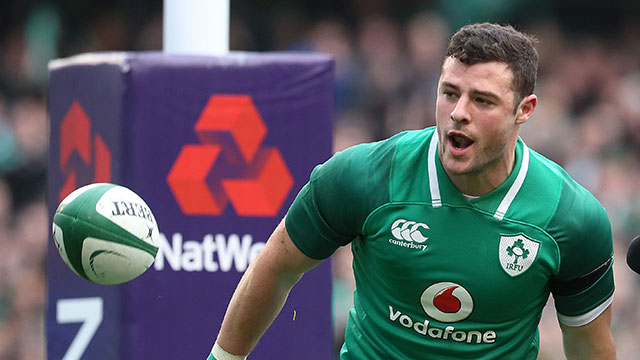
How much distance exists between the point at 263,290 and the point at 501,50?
4.40 ft

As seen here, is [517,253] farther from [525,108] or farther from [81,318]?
[81,318]

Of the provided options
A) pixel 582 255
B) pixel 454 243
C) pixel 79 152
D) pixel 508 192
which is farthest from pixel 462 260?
pixel 79 152

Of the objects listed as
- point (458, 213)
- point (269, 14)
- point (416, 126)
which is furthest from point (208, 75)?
point (269, 14)

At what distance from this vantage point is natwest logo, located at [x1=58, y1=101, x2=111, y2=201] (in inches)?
207

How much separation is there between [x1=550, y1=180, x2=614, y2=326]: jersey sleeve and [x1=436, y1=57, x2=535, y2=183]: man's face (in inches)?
14.6

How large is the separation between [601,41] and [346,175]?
758 cm

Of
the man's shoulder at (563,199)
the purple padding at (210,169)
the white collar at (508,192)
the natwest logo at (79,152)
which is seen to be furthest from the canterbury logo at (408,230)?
the natwest logo at (79,152)

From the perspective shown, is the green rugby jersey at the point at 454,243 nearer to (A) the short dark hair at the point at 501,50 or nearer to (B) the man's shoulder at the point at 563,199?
(B) the man's shoulder at the point at 563,199

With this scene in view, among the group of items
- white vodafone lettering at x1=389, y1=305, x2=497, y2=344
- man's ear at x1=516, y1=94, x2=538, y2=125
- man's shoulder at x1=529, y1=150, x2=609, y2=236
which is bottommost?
Answer: white vodafone lettering at x1=389, y1=305, x2=497, y2=344

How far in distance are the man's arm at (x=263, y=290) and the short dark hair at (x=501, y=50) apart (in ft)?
3.31

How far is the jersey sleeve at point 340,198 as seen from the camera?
13.1ft

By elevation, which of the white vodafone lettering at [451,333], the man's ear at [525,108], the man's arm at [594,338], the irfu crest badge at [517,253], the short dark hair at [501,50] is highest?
the short dark hair at [501,50]

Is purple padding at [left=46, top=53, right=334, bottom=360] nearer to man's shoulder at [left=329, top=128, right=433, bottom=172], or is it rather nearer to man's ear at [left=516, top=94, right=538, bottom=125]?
man's shoulder at [left=329, top=128, right=433, bottom=172]

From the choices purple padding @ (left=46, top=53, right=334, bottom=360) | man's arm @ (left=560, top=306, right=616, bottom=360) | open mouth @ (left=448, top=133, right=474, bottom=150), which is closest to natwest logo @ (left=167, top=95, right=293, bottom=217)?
purple padding @ (left=46, top=53, right=334, bottom=360)
